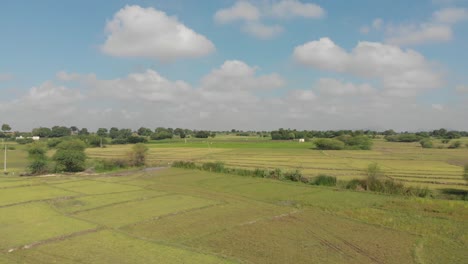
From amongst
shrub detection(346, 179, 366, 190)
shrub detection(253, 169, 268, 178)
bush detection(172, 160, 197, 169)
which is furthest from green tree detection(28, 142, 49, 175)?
shrub detection(346, 179, 366, 190)

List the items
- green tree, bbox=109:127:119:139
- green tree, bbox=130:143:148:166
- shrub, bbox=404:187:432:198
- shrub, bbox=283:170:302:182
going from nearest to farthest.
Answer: shrub, bbox=404:187:432:198 < shrub, bbox=283:170:302:182 < green tree, bbox=130:143:148:166 < green tree, bbox=109:127:119:139

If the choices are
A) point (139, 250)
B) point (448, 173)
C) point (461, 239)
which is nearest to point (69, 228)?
point (139, 250)

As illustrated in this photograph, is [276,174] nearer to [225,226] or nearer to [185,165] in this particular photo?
[185,165]

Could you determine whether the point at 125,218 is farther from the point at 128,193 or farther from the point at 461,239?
the point at 461,239

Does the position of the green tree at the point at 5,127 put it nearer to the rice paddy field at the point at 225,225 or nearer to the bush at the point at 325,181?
the rice paddy field at the point at 225,225

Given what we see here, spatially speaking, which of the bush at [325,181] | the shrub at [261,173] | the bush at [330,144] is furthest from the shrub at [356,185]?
the bush at [330,144]

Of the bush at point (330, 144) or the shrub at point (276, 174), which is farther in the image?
the bush at point (330, 144)

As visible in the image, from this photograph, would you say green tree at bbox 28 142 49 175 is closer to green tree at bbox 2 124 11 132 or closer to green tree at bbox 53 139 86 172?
green tree at bbox 53 139 86 172
